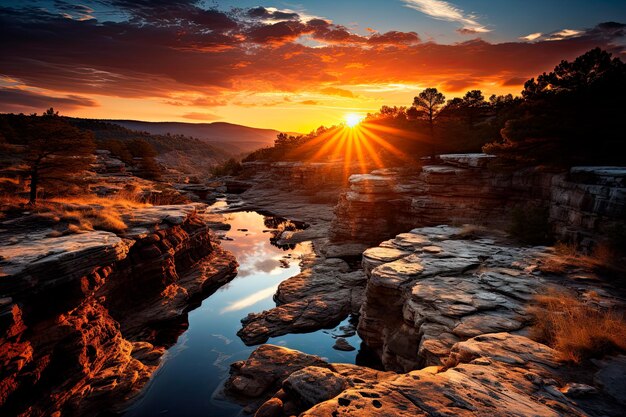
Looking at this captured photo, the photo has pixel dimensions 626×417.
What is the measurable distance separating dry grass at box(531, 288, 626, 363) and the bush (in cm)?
774

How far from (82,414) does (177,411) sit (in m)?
2.94

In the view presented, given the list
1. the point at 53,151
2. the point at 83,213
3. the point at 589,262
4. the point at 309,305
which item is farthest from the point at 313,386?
the point at 53,151

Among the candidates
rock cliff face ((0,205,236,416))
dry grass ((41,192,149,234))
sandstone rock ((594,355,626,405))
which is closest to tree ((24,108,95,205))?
dry grass ((41,192,149,234))

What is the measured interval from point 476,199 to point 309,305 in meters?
15.1

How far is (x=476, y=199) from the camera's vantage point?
78.3ft

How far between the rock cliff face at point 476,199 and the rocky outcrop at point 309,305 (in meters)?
7.36

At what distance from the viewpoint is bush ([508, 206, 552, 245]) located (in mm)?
15594

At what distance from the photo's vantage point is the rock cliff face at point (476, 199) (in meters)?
13.3

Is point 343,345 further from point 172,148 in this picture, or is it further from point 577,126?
point 172,148

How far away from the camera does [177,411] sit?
37.4ft

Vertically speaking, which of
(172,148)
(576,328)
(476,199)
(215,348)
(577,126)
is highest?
(172,148)

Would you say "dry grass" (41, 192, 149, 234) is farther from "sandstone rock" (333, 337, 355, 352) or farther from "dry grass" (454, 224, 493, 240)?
"dry grass" (454, 224, 493, 240)

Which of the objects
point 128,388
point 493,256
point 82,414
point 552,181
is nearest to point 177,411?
point 128,388

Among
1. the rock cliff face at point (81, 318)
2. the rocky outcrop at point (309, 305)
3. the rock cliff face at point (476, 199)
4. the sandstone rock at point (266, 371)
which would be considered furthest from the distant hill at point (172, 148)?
the sandstone rock at point (266, 371)
